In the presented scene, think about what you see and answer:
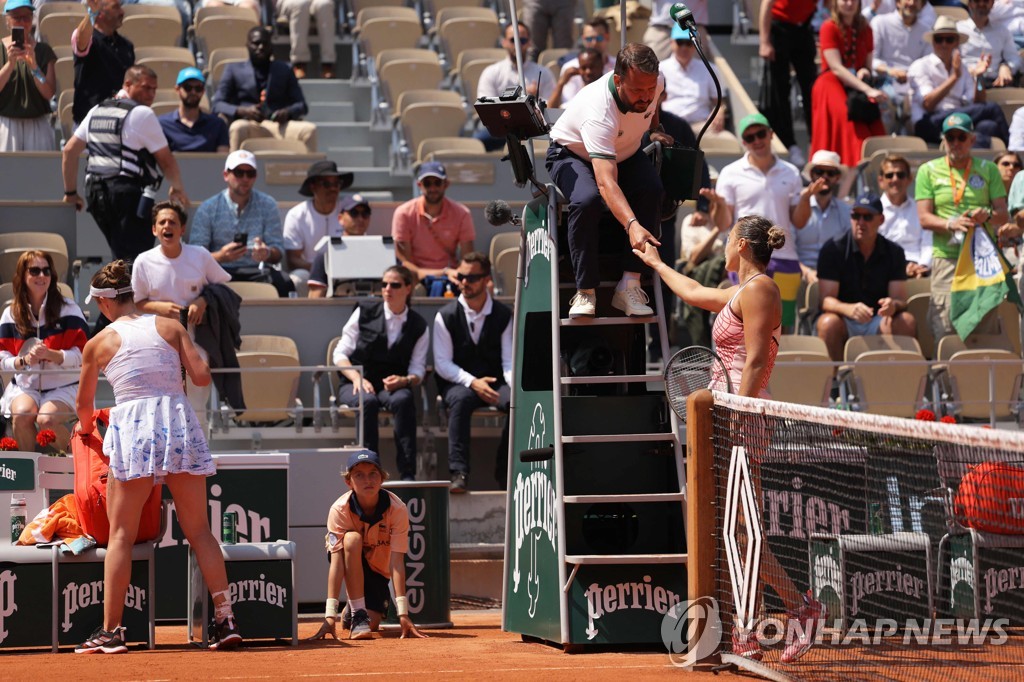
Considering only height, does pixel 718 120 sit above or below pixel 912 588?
above

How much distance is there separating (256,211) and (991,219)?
623 centimetres

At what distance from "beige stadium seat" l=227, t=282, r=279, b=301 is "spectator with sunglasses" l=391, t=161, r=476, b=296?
1.16 meters

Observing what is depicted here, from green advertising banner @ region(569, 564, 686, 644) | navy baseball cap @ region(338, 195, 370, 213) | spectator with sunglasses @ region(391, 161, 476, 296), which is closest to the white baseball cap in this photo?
navy baseball cap @ region(338, 195, 370, 213)

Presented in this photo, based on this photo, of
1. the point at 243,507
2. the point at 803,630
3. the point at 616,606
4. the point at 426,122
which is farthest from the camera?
the point at 426,122

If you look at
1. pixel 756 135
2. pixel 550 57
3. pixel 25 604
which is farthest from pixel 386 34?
pixel 25 604

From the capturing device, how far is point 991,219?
536 inches

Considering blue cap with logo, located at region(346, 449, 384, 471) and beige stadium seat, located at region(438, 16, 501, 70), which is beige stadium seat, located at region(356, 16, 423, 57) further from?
blue cap with logo, located at region(346, 449, 384, 471)

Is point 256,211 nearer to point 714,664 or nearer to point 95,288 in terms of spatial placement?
point 95,288

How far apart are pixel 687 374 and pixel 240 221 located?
21.7ft

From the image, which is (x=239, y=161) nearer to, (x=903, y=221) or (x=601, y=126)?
(x=601, y=126)

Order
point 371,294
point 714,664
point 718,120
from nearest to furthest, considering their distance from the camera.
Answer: point 714,664 → point 371,294 → point 718,120

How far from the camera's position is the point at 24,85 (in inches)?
571

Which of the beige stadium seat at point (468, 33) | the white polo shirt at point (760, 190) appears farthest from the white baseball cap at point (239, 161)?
the beige stadium seat at point (468, 33)

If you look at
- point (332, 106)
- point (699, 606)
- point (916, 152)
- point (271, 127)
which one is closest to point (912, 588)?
point (699, 606)
